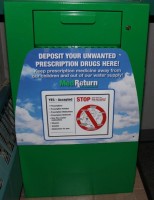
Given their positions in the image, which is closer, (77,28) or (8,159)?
(77,28)

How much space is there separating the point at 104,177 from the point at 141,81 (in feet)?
1.50

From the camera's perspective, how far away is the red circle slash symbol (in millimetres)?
941

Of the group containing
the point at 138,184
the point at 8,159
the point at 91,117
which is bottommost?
the point at 138,184

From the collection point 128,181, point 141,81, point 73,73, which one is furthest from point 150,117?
point 73,73

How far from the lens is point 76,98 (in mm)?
918

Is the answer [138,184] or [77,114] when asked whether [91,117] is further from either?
[138,184]

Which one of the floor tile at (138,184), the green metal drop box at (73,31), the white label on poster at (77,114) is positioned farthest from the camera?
the floor tile at (138,184)

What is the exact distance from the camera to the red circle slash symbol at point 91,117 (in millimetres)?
941

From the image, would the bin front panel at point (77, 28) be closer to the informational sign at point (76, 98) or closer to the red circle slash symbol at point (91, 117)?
the informational sign at point (76, 98)

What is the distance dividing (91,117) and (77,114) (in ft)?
0.19

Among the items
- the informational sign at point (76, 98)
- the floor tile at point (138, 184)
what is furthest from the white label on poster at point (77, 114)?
the floor tile at point (138, 184)

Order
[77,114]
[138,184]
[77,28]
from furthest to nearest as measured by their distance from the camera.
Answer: [138,184], [77,114], [77,28]

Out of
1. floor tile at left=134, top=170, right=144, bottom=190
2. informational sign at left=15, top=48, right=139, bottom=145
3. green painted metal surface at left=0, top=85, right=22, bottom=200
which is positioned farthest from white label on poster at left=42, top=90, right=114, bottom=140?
floor tile at left=134, top=170, right=144, bottom=190

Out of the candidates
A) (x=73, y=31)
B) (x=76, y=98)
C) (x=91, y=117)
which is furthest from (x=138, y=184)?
(x=73, y=31)
